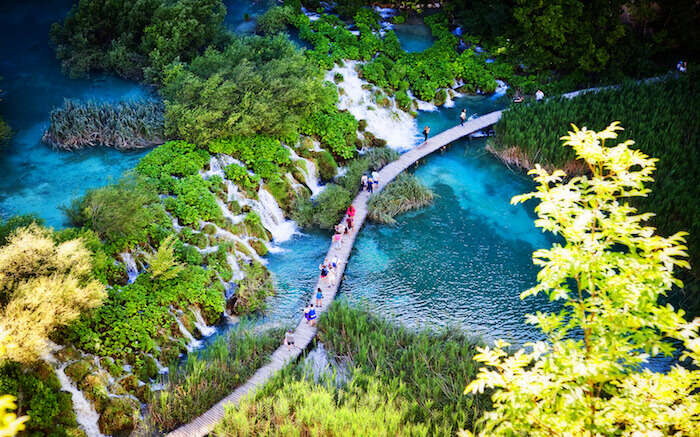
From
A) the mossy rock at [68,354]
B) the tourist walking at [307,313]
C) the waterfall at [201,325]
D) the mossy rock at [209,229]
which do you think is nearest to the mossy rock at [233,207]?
the mossy rock at [209,229]

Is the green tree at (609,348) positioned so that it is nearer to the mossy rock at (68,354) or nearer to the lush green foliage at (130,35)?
the mossy rock at (68,354)

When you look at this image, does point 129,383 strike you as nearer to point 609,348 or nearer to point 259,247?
point 259,247

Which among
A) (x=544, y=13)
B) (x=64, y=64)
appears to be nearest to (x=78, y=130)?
(x=64, y=64)

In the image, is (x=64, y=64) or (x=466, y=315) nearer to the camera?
(x=466, y=315)

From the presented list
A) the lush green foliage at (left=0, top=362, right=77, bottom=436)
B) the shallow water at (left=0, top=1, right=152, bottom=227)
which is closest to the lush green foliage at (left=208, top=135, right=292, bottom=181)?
the shallow water at (left=0, top=1, right=152, bottom=227)

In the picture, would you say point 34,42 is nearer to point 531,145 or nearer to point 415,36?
point 415,36

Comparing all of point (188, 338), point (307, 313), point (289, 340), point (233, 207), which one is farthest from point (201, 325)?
point (233, 207)

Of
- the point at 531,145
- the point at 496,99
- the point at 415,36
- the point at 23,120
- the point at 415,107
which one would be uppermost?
the point at 415,36
